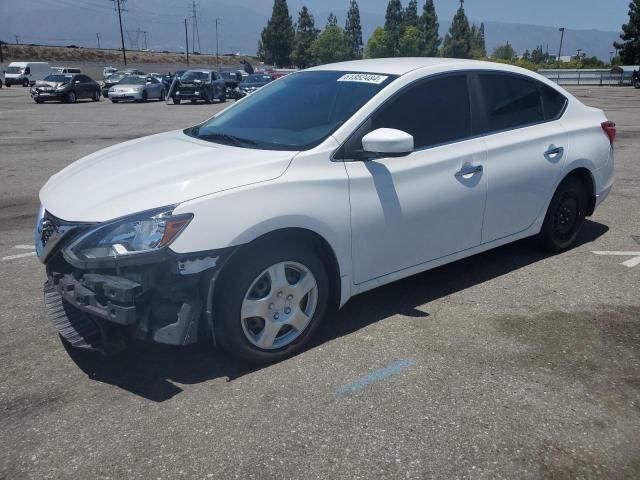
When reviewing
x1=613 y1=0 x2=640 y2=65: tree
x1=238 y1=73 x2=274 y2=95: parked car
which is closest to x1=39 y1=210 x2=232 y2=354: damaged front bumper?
x1=238 y1=73 x2=274 y2=95: parked car

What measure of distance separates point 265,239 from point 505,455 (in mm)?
1623

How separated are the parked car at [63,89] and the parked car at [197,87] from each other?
16.9ft

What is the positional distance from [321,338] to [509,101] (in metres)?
2.42

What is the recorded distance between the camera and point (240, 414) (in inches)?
120

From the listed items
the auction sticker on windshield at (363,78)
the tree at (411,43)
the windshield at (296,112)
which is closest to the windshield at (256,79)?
the windshield at (296,112)

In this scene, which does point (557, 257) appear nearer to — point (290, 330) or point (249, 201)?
point (290, 330)

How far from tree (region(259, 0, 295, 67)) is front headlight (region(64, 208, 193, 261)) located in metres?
109

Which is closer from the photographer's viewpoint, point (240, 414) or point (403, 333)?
point (240, 414)

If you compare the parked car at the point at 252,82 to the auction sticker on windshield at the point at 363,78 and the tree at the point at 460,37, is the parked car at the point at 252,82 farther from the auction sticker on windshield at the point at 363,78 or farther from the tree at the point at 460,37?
the tree at the point at 460,37

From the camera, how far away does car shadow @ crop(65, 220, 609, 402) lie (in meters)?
3.39

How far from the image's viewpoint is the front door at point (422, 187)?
3.73 metres

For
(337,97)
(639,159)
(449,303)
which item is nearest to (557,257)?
(449,303)

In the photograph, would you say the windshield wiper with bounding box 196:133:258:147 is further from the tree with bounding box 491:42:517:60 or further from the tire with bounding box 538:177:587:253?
the tree with bounding box 491:42:517:60

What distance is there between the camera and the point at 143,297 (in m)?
3.00
